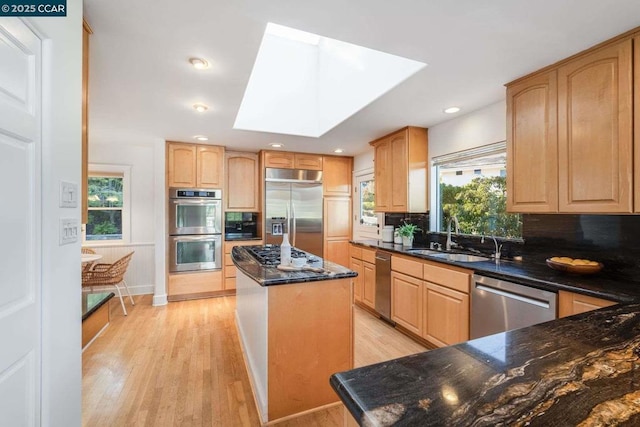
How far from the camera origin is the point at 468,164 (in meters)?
3.04

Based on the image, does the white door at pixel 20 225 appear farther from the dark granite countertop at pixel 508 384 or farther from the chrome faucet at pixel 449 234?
the chrome faucet at pixel 449 234

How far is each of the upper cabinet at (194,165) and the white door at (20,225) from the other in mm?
3237

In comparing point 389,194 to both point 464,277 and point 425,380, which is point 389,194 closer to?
point 464,277

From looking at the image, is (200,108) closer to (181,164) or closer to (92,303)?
(181,164)

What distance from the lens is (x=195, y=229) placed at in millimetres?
4258

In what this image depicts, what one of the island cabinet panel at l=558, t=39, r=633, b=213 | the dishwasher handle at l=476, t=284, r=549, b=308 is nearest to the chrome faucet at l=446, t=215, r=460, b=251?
the dishwasher handle at l=476, t=284, r=549, b=308

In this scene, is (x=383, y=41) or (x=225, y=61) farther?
(x=225, y=61)

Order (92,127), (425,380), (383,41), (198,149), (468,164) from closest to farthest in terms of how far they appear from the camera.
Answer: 1. (425,380)
2. (383,41)
3. (468,164)
4. (92,127)
5. (198,149)

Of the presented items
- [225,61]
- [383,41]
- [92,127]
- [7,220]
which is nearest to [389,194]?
[383,41]

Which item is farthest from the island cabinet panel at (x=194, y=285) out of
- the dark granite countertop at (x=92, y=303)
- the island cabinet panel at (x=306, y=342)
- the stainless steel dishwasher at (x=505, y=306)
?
the stainless steel dishwasher at (x=505, y=306)

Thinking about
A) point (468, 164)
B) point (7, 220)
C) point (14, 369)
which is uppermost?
point (468, 164)

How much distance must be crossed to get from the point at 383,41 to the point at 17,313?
2.10 meters

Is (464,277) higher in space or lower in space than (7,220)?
lower

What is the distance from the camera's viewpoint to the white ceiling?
1428 millimetres
